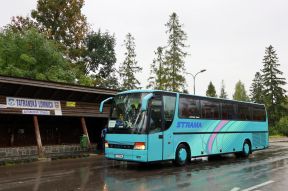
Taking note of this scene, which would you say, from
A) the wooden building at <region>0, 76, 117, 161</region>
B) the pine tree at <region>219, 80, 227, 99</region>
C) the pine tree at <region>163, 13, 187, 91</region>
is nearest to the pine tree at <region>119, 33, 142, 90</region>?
the pine tree at <region>163, 13, 187, 91</region>

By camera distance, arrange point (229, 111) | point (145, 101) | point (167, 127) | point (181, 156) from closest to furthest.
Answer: point (145, 101) < point (167, 127) < point (181, 156) < point (229, 111)

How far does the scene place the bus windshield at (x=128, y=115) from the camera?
1364 centimetres

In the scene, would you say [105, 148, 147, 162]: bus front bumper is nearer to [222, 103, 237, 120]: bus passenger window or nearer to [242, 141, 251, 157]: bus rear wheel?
[222, 103, 237, 120]: bus passenger window

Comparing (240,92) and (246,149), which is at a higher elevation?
(240,92)

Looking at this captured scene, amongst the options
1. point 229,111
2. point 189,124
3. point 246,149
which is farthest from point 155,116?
point 246,149

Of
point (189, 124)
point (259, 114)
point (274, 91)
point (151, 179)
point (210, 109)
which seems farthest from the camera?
point (274, 91)

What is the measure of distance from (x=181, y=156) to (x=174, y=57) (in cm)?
4197

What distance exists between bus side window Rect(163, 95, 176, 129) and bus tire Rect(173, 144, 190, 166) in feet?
4.77

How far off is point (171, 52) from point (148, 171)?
44665mm

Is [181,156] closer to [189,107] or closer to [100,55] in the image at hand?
[189,107]

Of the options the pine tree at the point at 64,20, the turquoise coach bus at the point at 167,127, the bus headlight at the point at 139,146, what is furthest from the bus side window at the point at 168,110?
the pine tree at the point at 64,20

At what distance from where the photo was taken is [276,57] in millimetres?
70312

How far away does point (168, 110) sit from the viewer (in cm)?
1474

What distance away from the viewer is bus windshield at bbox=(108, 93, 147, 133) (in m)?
13.6
